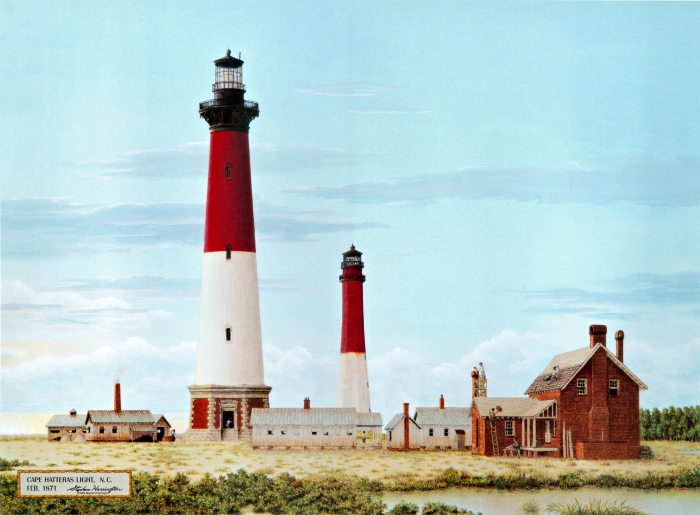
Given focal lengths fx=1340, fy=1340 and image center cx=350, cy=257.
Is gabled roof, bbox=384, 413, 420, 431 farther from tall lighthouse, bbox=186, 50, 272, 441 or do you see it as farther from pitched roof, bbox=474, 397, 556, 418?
tall lighthouse, bbox=186, 50, 272, 441

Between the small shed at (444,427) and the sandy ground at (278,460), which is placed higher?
the small shed at (444,427)

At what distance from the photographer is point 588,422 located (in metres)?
46.3

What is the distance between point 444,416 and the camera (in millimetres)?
52500

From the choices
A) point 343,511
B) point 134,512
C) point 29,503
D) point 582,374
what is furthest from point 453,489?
point 29,503

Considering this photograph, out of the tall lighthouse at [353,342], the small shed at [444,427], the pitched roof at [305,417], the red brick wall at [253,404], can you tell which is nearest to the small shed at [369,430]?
the pitched roof at [305,417]

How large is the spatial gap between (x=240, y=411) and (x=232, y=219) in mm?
7687

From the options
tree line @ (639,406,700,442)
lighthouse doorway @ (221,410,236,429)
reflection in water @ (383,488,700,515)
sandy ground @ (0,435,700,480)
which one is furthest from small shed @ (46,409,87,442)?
tree line @ (639,406,700,442)

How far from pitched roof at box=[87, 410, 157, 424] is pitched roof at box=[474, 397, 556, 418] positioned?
45.1ft

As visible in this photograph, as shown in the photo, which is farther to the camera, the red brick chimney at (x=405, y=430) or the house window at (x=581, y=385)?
the red brick chimney at (x=405, y=430)

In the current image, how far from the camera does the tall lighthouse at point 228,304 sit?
5322 centimetres

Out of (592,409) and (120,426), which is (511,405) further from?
(120,426)

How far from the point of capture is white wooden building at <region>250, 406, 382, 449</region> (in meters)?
51.0

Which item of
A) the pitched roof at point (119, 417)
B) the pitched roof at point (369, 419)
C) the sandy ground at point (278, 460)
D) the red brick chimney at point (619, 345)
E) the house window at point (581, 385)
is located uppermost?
the red brick chimney at point (619, 345)
